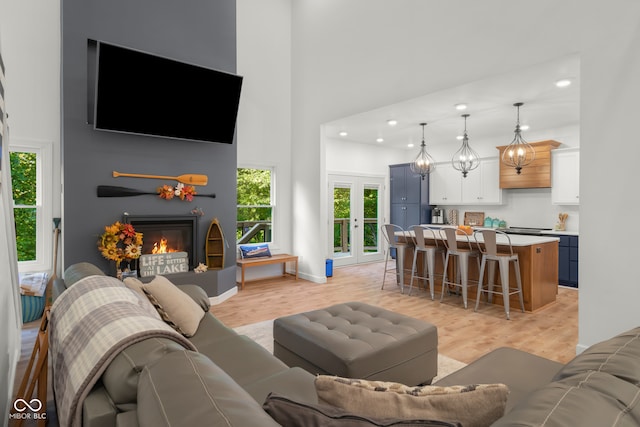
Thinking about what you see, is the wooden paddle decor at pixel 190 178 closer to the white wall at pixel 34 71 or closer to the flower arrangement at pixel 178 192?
the flower arrangement at pixel 178 192

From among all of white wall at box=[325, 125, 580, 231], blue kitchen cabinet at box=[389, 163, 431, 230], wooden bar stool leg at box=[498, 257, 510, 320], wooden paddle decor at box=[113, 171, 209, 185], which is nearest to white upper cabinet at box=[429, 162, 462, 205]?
blue kitchen cabinet at box=[389, 163, 431, 230]

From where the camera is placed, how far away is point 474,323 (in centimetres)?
403

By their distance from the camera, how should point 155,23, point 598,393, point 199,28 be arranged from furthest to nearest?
point 199,28, point 155,23, point 598,393

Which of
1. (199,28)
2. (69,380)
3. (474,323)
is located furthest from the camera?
(199,28)


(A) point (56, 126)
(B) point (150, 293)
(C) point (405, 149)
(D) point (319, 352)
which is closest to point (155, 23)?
(A) point (56, 126)

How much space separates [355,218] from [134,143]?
188 inches

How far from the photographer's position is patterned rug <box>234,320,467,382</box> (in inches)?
113

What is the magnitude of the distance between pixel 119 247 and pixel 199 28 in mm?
3140

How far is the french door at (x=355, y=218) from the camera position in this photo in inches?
→ 307

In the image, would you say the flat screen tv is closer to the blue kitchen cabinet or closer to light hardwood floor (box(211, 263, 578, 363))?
light hardwood floor (box(211, 263, 578, 363))

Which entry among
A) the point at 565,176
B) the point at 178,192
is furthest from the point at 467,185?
the point at 178,192

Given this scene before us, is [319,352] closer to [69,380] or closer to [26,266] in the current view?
[69,380]

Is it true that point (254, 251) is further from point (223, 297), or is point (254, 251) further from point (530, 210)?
point (530, 210)

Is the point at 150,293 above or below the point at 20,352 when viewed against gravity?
above
